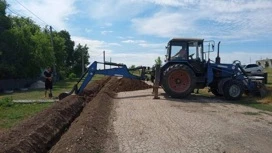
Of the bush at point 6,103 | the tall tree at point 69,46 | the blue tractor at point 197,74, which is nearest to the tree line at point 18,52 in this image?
the bush at point 6,103

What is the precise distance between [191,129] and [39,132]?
12.6ft

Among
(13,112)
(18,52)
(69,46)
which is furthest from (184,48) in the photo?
(69,46)

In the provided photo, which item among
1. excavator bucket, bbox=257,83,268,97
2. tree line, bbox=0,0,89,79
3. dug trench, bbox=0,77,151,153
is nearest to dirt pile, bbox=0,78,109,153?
dug trench, bbox=0,77,151,153

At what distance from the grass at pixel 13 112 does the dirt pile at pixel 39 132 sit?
3.68ft

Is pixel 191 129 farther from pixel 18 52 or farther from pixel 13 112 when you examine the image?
pixel 18 52

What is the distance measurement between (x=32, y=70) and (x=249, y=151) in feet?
111

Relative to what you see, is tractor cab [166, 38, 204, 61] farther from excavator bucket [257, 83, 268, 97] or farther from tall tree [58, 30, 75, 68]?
tall tree [58, 30, 75, 68]

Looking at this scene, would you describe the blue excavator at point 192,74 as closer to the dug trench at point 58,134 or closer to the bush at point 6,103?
the bush at point 6,103

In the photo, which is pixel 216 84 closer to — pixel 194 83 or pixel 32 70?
pixel 194 83

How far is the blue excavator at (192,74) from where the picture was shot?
16891 mm

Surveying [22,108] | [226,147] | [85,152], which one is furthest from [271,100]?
[85,152]

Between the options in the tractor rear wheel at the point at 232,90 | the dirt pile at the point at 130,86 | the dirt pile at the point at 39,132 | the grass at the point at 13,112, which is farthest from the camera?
the dirt pile at the point at 130,86

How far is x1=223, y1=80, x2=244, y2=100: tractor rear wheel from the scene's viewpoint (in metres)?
16.9

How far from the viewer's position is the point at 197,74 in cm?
1748
